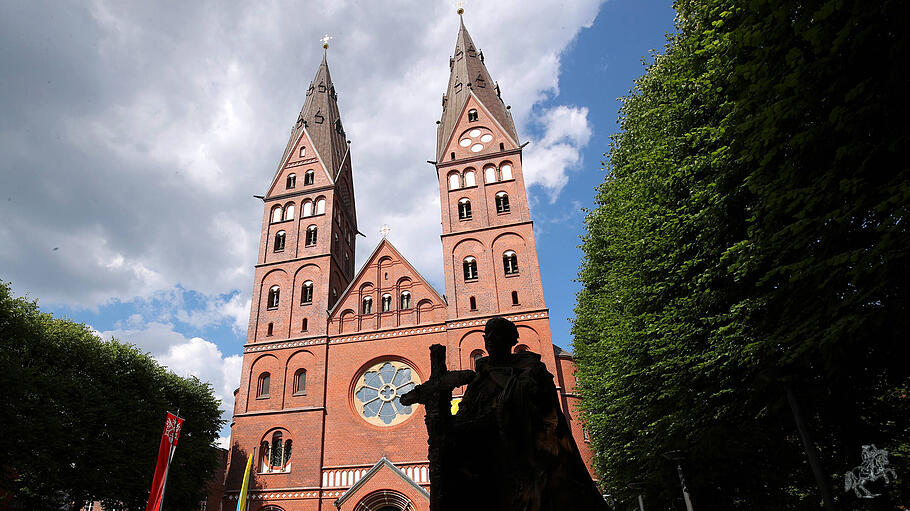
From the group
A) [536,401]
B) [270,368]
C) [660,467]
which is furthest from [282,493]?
[536,401]

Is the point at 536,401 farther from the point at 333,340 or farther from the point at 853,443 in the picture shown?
the point at 333,340

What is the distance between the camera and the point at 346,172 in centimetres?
3684

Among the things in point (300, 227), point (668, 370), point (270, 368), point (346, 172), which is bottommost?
point (668, 370)

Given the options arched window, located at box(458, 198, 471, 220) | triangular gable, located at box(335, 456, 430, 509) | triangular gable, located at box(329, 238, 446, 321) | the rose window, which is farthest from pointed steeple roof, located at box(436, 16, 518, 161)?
triangular gable, located at box(335, 456, 430, 509)

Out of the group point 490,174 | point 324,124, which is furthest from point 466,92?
point 324,124

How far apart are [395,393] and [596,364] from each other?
1189 cm

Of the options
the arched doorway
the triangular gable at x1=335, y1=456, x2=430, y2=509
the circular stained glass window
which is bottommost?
the arched doorway

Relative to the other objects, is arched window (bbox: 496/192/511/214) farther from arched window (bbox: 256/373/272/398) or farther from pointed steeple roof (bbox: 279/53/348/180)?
arched window (bbox: 256/373/272/398)

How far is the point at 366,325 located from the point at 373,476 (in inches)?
295

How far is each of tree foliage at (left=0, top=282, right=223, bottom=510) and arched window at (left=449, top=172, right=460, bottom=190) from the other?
17.2 meters

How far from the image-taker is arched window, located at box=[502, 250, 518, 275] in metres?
26.9

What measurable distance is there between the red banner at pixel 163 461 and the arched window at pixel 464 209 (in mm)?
16453

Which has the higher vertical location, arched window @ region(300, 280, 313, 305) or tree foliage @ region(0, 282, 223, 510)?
arched window @ region(300, 280, 313, 305)

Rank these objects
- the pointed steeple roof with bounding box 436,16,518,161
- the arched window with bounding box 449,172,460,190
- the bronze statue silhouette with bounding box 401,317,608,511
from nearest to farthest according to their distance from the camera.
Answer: the bronze statue silhouette with bounding box 401,317,608,511
the arched window with bounding box 449,172,460,190
the pointed steeple roof with bounding box 436,16,518,161
